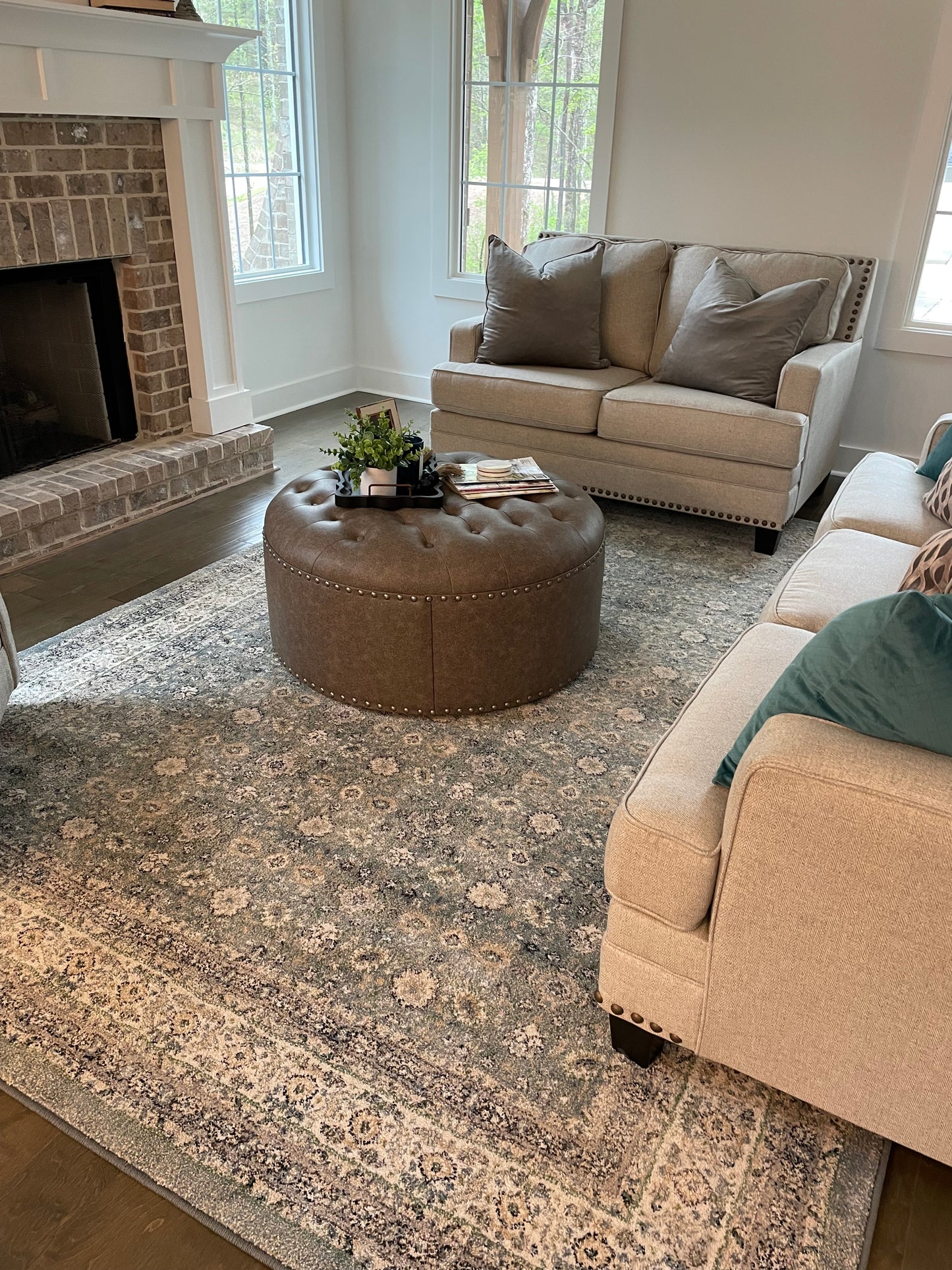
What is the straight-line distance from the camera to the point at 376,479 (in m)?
2.60

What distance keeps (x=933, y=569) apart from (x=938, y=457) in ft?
3.92

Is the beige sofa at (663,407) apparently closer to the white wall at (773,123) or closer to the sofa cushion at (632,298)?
the sofa cushion at (632,298)

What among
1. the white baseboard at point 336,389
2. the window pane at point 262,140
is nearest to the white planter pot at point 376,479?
the window pane at point 262,140

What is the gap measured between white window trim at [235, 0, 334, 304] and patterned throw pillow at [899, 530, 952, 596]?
11.9ft

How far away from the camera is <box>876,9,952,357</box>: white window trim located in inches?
147

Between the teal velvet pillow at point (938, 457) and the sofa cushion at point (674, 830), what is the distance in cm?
162

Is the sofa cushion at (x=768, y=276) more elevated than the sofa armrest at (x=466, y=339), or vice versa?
the sofa cushion at (x=768, y=276)

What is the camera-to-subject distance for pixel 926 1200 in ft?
4.58

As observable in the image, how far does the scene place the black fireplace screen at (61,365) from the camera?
143 inches

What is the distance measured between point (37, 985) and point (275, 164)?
434 centimetres

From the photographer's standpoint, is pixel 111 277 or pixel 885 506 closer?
pixel 885 506

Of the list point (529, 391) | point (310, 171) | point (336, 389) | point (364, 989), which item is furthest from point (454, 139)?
point (364, 989)

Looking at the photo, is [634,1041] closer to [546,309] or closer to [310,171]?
[546,309]

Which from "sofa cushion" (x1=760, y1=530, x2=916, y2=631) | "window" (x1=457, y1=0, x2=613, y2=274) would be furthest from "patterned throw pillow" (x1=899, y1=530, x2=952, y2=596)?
"window" (x1=457, y1=0, x2=613, y2=274)
